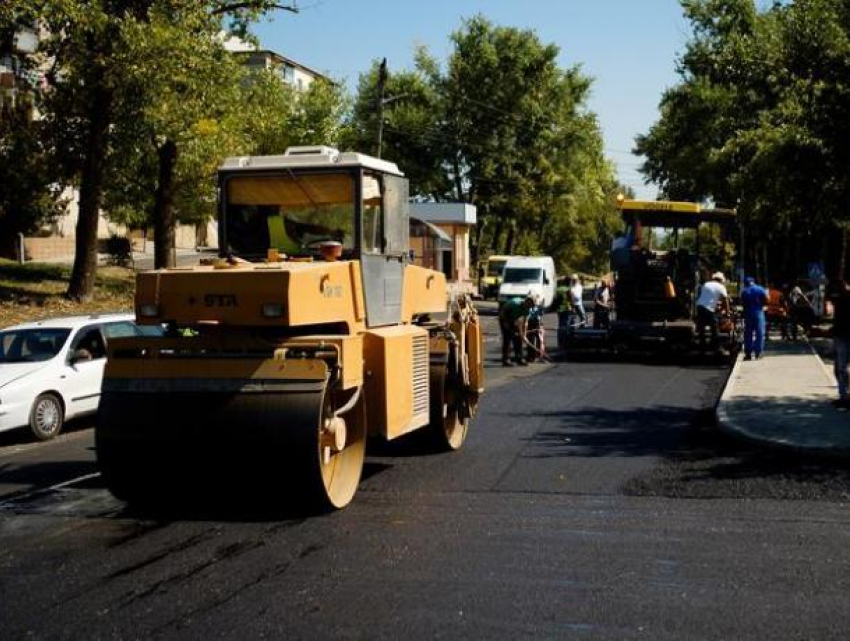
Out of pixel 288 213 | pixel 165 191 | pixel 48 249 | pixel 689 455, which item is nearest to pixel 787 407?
pixel 689 455

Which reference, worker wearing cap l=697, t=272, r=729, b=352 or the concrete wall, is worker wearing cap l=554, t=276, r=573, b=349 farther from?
the concrete wall

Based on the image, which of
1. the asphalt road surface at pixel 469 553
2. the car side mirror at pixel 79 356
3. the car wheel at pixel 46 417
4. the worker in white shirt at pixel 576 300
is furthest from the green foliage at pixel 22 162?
the asphalt road surface at pixel 469 553

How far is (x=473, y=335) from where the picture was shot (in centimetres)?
1208

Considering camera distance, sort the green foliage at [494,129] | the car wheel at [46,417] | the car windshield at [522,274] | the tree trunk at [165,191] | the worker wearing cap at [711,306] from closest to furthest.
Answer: the car wheel at [46,417]
the worker wearing cap at [711,306]
the tree trunk at [165,191]
the car windshield at [522,274]
the green foliage at [494,129]

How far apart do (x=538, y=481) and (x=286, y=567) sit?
336cm

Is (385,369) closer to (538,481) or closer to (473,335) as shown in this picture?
(538,481)

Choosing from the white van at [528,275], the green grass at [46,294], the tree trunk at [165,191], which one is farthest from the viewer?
the white van at [528,275]

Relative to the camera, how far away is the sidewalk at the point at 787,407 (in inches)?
439

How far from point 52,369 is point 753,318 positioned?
13005 millimetres

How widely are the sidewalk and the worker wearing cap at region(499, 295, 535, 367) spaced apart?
170 inches

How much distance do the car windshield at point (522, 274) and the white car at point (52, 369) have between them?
1141 inches

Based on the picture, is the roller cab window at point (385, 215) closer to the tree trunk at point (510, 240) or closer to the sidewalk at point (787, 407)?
the sidewalk at point (787, 407)

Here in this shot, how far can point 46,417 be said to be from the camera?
1352cm

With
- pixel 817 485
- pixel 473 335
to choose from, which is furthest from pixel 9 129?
pixel 817 485
